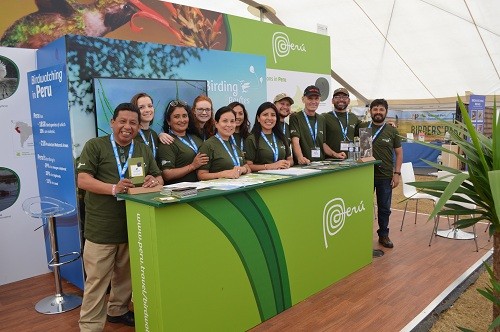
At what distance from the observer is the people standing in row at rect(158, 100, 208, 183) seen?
3.04 meters

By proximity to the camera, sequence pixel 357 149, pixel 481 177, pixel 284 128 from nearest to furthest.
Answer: pixel 481 177
pixel 357 149
pixel 284 128

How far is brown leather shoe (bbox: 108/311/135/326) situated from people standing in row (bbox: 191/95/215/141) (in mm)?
1547

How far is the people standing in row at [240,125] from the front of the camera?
11.1ft

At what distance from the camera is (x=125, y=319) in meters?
2.75

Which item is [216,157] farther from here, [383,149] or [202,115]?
[383,149]

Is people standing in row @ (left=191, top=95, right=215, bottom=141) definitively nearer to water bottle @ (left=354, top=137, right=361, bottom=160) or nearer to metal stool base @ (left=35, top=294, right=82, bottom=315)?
water bottle @ (left=354, top=137, right=361, bottom=160)

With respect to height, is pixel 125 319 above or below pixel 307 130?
below

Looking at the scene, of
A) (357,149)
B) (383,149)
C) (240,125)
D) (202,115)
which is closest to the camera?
(202,115)

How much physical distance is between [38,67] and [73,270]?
76.4 inches

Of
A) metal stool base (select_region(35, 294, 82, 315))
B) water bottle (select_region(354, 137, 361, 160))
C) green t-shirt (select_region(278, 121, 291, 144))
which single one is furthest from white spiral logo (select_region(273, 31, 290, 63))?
metal stool base (select_region(35, 294, 82, 315))

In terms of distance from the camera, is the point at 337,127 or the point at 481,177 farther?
the point at 337,127

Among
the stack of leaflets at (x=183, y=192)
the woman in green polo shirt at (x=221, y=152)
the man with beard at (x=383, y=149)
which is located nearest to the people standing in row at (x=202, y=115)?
A: the woman in green polo shirt at (x=221, y=152)

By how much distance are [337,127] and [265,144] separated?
117cm

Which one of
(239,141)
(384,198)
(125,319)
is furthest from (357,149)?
(125,319)
